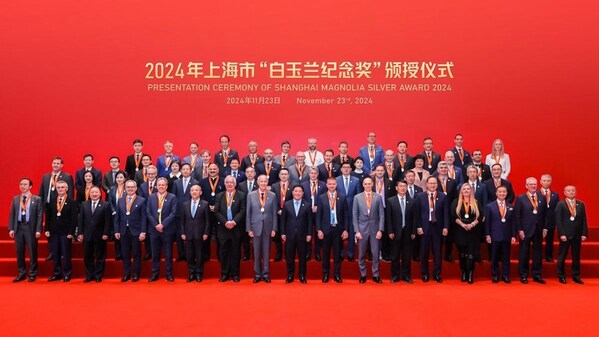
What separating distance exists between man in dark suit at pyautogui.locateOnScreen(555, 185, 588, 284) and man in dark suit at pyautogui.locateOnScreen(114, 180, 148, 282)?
493cm

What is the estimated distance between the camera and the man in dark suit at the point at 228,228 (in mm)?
5566

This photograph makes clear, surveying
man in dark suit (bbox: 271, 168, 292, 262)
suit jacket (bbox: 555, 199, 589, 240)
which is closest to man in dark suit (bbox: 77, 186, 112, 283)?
man in dark suit (bbox: 271, 168, 292, 262)

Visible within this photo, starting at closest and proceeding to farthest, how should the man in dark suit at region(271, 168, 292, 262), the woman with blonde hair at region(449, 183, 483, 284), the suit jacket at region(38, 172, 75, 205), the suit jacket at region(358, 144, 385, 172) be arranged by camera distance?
the woman with blonde hair at region(449, 183, 483, 284) → the man in dark suit at region(271, 168, 292, 262) → the suit jacket at region(38, 172, 75, 205) → the suit jacket at region(358, 144, 385, 172)

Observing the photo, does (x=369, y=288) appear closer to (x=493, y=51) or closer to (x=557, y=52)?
(x=493, y=51)

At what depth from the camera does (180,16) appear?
764cm

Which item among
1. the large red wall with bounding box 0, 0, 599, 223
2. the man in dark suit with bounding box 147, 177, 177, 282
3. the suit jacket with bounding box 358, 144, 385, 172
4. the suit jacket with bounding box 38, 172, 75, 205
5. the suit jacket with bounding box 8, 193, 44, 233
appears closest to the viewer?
the man in dark suit with bounding box 147, 177, 177, 282

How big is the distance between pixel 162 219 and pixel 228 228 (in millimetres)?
795

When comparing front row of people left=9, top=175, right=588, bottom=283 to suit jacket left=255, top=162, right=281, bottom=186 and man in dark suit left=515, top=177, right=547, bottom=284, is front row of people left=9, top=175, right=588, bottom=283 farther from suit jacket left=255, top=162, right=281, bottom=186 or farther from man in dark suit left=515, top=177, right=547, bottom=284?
suit jacket left=255, top=162, right=281, bottom=186

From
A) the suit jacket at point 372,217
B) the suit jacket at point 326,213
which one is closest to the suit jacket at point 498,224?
the suit jacket at point 372,217

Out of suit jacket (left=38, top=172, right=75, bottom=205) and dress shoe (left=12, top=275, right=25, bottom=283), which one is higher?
suit jacket (left=38, top=172, right=75, bottom=205)

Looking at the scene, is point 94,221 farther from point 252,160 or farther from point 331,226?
point 331,226

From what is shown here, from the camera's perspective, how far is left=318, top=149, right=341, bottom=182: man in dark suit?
6211mm

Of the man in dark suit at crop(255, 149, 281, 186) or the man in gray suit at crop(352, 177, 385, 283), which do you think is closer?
the man in gray suit at crop(352, 177, 385, 283)

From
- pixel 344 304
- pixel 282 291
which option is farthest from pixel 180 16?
pixel 344 304
